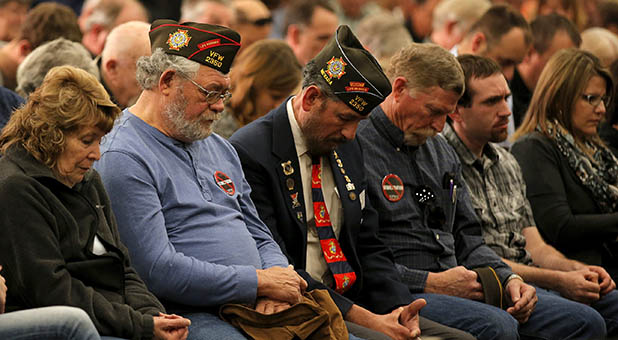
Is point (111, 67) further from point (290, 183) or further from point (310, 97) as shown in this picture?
point (290, 183)

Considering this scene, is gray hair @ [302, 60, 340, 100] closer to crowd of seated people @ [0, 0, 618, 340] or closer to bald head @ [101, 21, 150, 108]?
crowd of seated people @ [0, 0, 618, 340]

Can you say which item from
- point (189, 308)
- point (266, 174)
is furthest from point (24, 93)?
point (189, 308)

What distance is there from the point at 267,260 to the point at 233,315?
0.34 meters

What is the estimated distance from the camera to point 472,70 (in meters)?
5.02

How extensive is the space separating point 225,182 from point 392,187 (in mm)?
1022

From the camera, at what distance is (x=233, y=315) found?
3457mm

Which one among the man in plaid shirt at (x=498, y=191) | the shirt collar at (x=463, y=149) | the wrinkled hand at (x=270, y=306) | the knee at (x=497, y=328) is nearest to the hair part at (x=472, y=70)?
the man in plaid shirt at (x=498, y=191)

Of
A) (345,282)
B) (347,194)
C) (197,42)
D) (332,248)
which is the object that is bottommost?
(345,282)

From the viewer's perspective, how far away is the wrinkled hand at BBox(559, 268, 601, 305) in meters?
4.96

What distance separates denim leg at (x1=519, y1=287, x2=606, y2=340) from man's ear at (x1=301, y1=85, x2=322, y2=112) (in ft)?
5.27

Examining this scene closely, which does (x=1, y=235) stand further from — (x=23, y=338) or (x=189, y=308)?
(x=189, y=308)

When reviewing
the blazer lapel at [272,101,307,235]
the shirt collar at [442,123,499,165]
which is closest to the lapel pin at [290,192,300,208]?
the blazer lapel at [272,101,307,235]

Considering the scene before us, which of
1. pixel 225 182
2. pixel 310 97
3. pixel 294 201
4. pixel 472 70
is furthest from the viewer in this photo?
pixel 472 70

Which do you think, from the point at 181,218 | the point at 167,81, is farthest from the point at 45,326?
the point at 167,81
